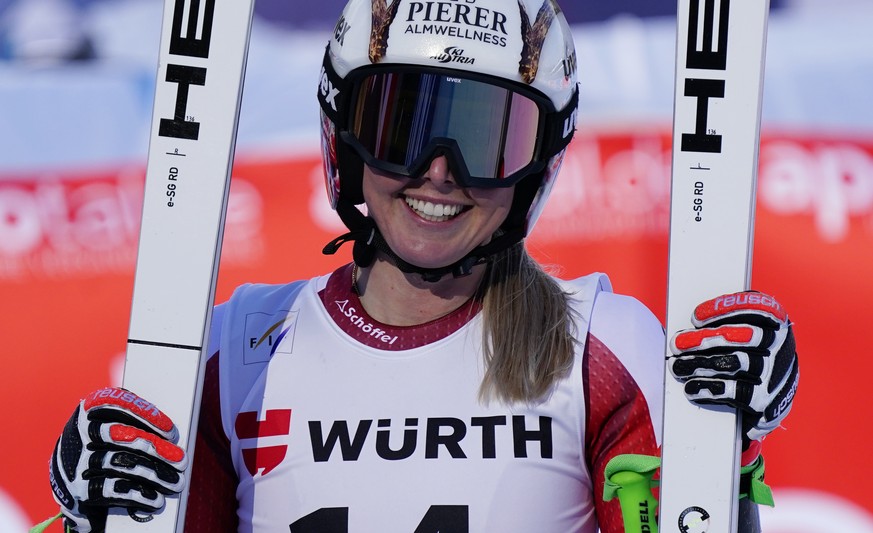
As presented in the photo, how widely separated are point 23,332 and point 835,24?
3.36 meters

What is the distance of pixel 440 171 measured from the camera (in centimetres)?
212

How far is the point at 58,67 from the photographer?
460 centimetres

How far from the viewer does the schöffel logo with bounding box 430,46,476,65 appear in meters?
2.14

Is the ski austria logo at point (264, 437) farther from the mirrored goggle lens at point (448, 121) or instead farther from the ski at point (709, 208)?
the ski at point (709, 208)

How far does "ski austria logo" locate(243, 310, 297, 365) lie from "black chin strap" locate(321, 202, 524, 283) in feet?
0.65

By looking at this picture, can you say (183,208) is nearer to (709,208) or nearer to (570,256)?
(709,208)

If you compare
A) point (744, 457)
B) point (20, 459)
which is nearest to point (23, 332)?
point (20, 459)

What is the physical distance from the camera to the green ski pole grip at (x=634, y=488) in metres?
2.07

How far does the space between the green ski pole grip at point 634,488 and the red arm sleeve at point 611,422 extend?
48 millimetres

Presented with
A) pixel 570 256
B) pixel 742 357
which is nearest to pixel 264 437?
pixel 742 357

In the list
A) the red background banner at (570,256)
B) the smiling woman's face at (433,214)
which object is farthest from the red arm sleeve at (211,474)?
the red background banner at (570,256)

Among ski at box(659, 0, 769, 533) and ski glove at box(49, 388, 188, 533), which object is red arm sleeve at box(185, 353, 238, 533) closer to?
ski glove at box(49, 388, 188, 533)

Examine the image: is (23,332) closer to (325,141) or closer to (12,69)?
(12,69)

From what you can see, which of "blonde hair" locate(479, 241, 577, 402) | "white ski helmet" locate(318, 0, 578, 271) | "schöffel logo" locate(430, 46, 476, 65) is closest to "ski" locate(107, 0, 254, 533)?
"white ski helmet" locate(318, 0, 578, 271)
